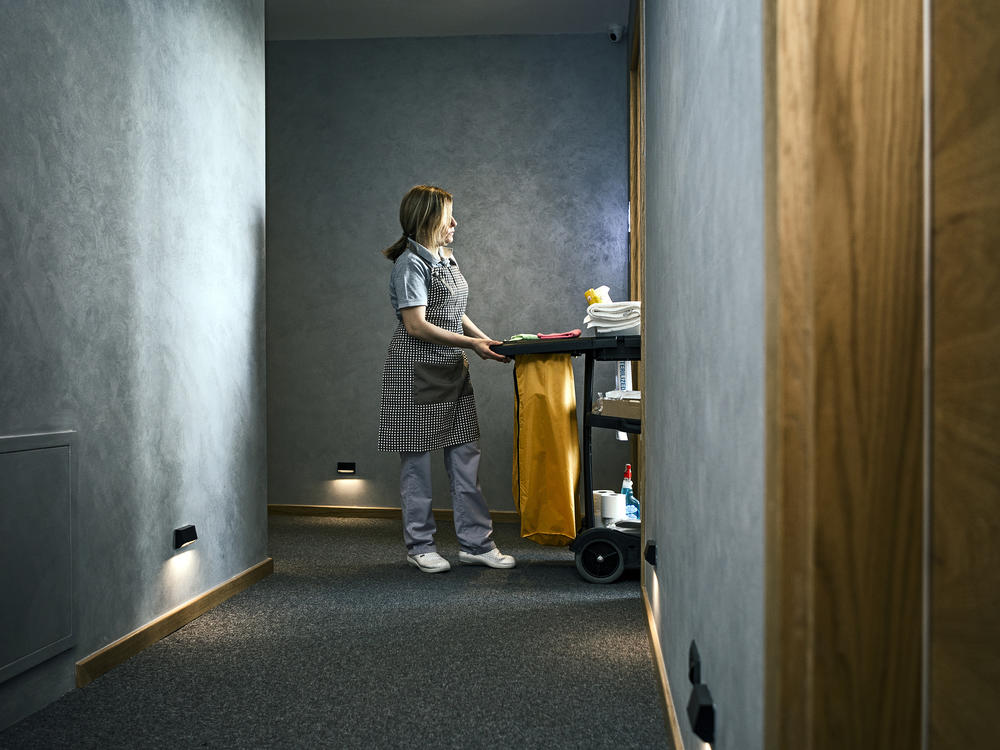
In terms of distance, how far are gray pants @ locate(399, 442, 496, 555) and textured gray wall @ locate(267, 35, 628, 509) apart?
117cm

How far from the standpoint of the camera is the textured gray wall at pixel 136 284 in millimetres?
1834

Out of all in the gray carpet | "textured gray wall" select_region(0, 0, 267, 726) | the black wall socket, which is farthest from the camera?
"textured gray wall" select_region(0, 0, 267, 726)

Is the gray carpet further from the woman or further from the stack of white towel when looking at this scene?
the stack of white towel

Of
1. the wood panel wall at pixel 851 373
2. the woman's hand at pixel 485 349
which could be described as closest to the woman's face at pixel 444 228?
the woman's hand at pixel 485 349

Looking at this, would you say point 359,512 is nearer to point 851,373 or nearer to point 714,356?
point 714,356

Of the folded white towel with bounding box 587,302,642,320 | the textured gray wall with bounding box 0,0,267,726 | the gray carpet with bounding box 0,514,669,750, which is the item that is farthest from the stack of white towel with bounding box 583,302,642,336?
the textured gray wall with bounding box 0,0,267,726

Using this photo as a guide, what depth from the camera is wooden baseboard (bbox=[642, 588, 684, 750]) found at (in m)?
1.52

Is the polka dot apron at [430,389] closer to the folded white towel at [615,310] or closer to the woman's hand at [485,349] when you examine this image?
the woman's hand at [485,349]

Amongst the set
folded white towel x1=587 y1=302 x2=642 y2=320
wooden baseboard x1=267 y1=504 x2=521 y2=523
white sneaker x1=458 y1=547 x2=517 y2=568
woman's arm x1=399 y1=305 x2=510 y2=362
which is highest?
folded white towel x1=587 y1=302 x2=642 y2=320

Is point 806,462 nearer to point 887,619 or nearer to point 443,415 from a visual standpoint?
point 887,619

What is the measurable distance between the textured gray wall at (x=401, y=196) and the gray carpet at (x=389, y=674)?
5.22ft

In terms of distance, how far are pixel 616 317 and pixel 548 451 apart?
22.8 inches

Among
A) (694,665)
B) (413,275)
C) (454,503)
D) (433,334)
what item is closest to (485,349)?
(433,334)

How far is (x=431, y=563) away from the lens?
322 centimetres
